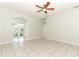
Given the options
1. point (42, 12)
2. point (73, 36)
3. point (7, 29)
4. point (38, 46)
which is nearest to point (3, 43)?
point (7, 29)

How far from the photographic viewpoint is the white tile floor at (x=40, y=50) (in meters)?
3.03

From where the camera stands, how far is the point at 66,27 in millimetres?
4238

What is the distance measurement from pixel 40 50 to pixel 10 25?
4.19 feet

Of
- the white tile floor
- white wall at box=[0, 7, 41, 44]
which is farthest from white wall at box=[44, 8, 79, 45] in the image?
white wall at box=[0, 7, 41, 44]

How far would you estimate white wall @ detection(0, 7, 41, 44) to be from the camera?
3.05 meters

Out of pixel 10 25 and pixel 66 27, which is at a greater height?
pixel 10 25

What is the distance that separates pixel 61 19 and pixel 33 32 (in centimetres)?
161

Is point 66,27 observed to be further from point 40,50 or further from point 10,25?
point 10,25

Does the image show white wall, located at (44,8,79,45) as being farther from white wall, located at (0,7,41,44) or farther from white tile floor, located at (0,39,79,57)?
white wall, located at (0,7,41,44)

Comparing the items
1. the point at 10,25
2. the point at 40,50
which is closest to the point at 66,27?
the point at 40,50

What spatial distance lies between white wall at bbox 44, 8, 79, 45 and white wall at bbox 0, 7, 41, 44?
78 centimetres

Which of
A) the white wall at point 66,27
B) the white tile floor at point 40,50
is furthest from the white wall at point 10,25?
the white wall at point 66,27

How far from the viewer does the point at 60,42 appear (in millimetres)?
4316

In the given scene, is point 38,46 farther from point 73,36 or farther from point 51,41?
point 73,36
